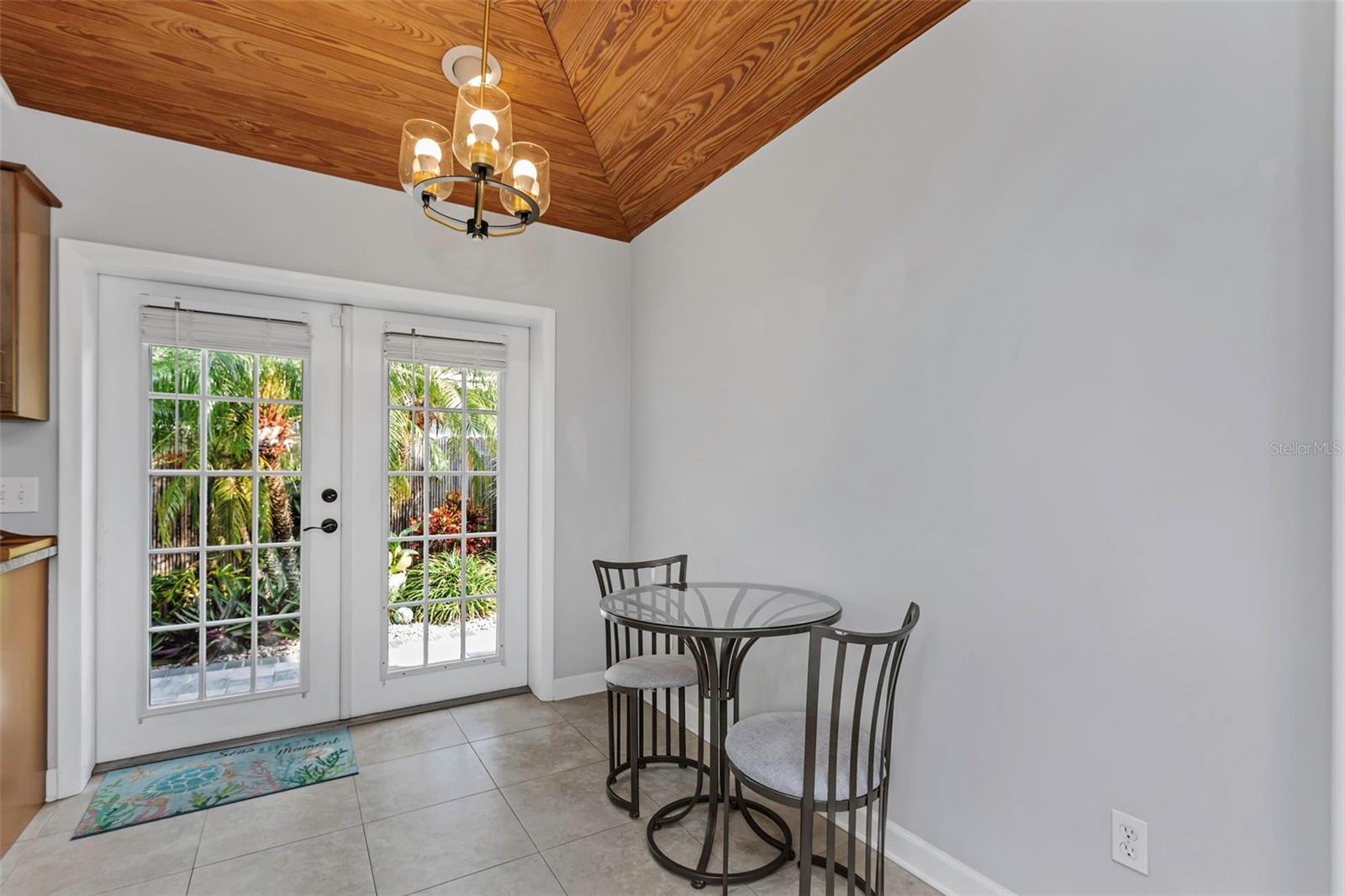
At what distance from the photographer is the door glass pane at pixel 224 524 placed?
9.09 feet

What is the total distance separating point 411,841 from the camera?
2139 millimetres

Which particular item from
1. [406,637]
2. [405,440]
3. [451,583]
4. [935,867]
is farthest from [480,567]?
[935,867]

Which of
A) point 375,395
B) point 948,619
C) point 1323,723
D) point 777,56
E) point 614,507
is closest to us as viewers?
point 1323,723

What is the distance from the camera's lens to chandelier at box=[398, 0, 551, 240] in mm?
1820

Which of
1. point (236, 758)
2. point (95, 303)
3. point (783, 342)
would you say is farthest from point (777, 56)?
point (236, 758)

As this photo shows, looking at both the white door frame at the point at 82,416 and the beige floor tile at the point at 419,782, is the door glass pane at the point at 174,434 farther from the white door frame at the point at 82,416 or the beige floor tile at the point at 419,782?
the beige floor tile at the point at 419,782

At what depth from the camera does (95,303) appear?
2625 millimetres

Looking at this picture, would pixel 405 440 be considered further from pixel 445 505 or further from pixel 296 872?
pixel 296 872

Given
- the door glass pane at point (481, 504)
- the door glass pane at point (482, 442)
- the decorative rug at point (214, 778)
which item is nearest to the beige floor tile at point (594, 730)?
the decorative rug at point (214, 778)

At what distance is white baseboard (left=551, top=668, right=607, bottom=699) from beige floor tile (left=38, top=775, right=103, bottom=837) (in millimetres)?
1879

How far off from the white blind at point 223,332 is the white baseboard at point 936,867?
10.5 ft

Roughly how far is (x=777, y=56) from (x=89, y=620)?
11.5ft

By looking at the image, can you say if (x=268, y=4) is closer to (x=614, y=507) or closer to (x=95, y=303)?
(x=95, y=303)
